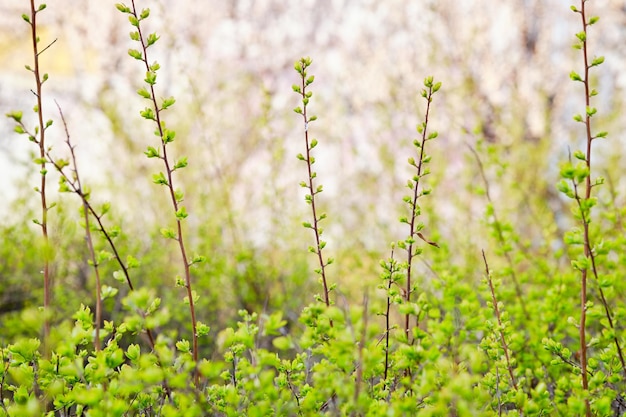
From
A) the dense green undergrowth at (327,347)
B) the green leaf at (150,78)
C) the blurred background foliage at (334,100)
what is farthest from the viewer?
the blurred background foliage at (334,100)

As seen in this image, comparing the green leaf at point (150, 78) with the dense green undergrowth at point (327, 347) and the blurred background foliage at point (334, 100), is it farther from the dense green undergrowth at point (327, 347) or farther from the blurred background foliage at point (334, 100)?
the blurred background foliage at point (334, 100)

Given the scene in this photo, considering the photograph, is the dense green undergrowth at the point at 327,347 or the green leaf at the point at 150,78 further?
the green leaf at the point at 150,78

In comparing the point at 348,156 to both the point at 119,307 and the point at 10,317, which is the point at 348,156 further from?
the point at 10,317

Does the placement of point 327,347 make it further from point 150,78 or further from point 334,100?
point 334,100

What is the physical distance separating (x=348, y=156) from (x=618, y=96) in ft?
10.8

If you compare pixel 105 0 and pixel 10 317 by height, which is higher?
pixel 105 0

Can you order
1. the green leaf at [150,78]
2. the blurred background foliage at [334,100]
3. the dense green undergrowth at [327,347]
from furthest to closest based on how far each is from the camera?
the blurred background foliage at [334,100]
the green leaf at [150,78]
the dense green undergrowth at [327,347]

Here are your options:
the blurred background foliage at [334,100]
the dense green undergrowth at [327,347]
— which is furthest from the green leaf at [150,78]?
the blurred background foliage at [334,100]

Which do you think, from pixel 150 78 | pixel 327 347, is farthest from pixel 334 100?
pixel 327 347

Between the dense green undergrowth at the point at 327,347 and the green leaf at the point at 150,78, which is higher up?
the green leaf at the point at 150,78

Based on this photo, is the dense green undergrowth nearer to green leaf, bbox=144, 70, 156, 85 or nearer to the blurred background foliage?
green leaf, bbox=144, 70, 156, 85

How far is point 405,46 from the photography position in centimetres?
680

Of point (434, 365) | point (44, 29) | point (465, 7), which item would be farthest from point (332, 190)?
point (434, 365)

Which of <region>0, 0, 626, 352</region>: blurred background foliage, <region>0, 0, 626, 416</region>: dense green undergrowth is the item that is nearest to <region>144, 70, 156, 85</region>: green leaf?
<region>0, 0, 626, 416</region>: dense green undergrowth
